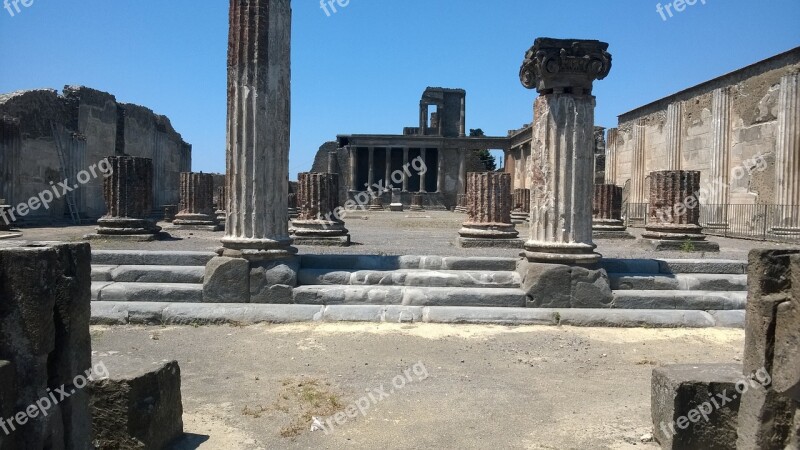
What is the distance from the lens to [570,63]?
25.3 ft

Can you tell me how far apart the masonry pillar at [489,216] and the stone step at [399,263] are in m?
3.29

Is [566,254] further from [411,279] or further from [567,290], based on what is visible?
[411,279]

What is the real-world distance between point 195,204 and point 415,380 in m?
13.2

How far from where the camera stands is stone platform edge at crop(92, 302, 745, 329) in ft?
23.0

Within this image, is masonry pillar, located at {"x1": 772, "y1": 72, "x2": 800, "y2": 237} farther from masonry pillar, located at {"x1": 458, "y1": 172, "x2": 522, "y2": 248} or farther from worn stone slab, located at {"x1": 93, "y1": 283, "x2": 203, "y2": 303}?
worn stone slab, located at {"x1": 93, "y1": 283, "x2": 203, "y2": 303}

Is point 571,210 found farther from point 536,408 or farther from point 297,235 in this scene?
point 297,235

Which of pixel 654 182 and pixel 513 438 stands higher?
pixel 654 182

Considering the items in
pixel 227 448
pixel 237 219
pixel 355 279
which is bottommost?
pixel 227 448

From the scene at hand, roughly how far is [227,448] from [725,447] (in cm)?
316

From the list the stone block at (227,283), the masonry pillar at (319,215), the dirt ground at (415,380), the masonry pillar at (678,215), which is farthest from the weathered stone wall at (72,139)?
the masonry pillar at (678,215)

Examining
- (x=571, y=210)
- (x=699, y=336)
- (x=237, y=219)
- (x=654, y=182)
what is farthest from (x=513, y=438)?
(x=654, y=182)

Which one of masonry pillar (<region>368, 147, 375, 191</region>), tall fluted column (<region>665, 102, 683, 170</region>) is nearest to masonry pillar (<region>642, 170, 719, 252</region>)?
tall fluted column (<region>665, 102, 683, 170</region>)

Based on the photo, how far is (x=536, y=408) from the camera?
14.3ft

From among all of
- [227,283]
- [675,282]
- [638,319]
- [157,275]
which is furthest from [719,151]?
[157,275]
